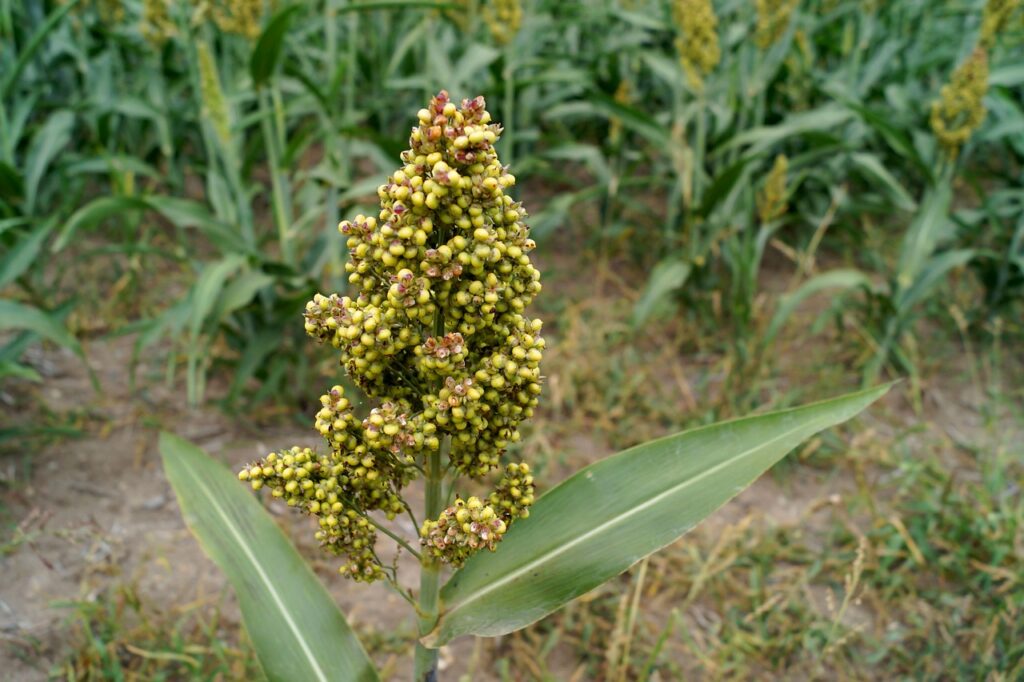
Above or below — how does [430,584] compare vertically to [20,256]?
below

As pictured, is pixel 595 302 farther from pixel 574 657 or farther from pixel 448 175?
pixel 448 175

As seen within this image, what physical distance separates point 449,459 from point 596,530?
48cm

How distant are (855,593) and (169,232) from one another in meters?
4.35

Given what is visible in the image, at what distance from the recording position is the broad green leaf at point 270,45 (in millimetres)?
3232

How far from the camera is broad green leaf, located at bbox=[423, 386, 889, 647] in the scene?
1.91 metres

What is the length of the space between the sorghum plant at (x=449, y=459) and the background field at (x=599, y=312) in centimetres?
68

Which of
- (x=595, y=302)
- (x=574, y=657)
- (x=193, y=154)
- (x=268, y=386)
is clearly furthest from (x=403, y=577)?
(x=193, y=154)

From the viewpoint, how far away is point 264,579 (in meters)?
2.15

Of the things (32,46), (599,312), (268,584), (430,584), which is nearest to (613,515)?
(430,584)

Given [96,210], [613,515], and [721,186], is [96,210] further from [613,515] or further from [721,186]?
[721,186]

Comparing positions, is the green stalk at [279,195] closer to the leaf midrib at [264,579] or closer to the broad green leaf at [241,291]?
A: the broad green leaf at [241,291]

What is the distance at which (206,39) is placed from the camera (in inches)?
159

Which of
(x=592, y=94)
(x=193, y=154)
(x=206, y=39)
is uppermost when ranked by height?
(x=206, y=39)

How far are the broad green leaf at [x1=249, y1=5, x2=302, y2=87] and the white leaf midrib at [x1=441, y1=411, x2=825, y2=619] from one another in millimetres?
2266
